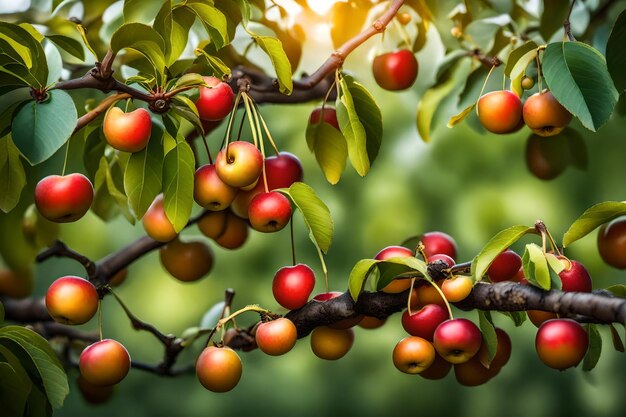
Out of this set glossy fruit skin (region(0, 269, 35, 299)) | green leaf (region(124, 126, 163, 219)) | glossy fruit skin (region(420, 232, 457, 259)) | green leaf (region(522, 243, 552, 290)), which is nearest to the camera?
green leaf (region(522, 243, 552, 290))

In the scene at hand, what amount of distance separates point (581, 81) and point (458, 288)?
0.27 metres

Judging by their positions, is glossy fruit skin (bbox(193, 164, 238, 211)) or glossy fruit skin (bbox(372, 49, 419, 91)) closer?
glossy fruit skin (bbox(193, 164, 238, 211))

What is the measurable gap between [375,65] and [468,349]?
0.61 m

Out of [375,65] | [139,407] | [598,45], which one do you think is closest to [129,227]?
[139,407]

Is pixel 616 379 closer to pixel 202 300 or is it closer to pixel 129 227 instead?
pixel 202 300

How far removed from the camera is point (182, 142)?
3.68 feet

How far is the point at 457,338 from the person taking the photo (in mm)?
1012

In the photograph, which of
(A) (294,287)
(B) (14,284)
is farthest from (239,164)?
(B) (14,284)

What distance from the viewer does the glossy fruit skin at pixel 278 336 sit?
1.09m

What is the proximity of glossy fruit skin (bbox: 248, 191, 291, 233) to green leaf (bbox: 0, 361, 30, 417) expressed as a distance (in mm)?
318

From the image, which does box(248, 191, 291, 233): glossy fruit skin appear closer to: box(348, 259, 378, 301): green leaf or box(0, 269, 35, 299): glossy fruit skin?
box(348, 259, 378, 301): green leaf

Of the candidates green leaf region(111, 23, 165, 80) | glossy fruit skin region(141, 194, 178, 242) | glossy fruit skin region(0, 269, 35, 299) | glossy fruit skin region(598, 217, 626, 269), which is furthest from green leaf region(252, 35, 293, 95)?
glossy fruit skin region(0, 269, 35, 299)

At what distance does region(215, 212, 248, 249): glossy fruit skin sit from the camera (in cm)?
135

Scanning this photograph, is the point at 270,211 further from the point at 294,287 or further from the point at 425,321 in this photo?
the point at 425,321
